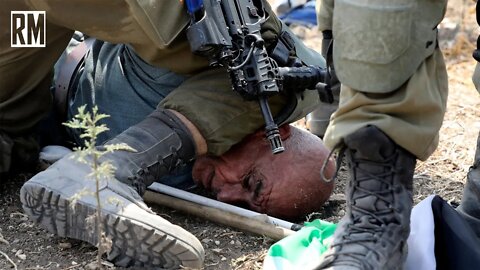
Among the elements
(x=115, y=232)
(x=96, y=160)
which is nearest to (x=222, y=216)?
(x=115, y=232)

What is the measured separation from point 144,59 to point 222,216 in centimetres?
59

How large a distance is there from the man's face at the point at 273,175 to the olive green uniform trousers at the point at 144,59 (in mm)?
68

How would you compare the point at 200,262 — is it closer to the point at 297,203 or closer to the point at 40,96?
the point at 297,203

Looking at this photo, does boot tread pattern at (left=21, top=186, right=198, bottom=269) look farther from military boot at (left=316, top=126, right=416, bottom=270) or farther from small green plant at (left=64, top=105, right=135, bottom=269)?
military boot at (left=316, top=126, right=416, bottom=270)

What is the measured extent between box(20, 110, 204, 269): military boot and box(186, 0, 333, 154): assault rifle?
0.24m

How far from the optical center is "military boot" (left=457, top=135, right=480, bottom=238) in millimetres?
2467

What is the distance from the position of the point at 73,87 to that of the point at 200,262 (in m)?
1.15

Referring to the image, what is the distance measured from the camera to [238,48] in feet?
9.39

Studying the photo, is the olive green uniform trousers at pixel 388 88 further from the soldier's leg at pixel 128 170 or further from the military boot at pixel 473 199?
the soldier's leg at pixel 128 170

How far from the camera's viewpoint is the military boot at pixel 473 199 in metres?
2.47

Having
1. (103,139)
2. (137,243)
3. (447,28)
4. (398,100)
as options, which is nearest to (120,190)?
(137,243)

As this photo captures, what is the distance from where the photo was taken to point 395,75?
222 centimetres

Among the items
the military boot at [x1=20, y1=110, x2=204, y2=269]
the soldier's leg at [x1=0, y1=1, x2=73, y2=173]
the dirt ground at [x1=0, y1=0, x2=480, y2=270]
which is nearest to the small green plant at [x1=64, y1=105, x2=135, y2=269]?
the military boot at [x1=20, y1=110, x2=204, y2=269]

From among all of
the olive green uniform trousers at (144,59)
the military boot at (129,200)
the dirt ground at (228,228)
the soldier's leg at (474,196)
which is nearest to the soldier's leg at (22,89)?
the olive green uniform trousers at (144,59)
